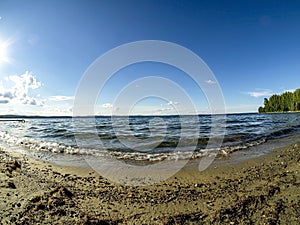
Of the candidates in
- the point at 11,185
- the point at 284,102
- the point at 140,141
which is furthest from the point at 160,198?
the point at 284,102

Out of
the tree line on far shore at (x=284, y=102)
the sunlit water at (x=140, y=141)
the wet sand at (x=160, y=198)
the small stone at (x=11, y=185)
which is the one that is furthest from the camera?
the tree line on far shore at (x=284, y=102)

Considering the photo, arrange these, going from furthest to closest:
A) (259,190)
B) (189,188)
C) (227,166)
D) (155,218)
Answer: (227,166) < (189,188) < (259,190) < (155,218)

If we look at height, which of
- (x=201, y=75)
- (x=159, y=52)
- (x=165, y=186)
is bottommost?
(x=165, y=186)

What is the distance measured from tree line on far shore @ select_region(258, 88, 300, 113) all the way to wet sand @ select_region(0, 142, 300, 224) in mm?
123008

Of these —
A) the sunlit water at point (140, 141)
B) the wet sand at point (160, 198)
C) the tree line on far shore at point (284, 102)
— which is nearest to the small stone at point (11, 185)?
the wet sand at point (160, 198)

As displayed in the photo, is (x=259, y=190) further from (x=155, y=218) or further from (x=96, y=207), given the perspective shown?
(x=96, y=207)

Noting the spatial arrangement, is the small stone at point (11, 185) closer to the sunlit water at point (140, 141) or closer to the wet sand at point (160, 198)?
the wet sand at point (160, 198)

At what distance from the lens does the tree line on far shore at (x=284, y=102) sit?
10338cm

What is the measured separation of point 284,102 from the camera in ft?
364

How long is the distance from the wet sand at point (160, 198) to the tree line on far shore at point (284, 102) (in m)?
123

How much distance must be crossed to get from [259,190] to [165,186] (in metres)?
2.47

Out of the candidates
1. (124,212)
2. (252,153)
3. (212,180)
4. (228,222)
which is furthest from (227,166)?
(124,212)

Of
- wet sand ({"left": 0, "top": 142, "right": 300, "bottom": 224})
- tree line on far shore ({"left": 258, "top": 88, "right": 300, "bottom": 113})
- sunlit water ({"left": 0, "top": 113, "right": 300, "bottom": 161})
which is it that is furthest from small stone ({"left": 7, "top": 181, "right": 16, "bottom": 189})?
tree line on far shore ({"left": 258, "top": 88, "right": 300, "bottom": 113})

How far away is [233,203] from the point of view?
13.5 ft
